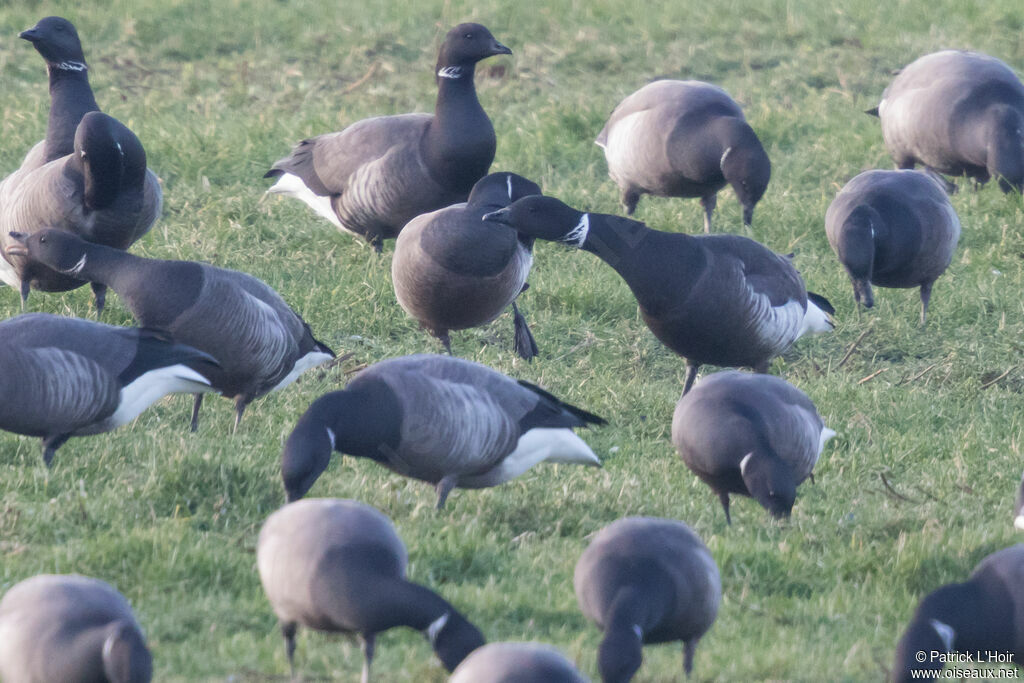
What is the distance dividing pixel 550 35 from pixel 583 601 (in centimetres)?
1054

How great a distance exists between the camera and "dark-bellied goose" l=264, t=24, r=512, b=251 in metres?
8.59

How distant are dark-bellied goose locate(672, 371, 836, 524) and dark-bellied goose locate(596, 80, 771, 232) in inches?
137

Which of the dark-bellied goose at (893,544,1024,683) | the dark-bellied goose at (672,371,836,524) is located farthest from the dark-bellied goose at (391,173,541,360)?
the dark-bellied goose at (893,544,1024,683)

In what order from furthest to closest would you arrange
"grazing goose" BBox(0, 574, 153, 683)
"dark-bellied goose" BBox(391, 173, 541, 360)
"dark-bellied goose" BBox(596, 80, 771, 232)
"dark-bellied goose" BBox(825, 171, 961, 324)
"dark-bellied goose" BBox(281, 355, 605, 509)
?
"dark-bellied goose" BBox(596, 80, 771, 232)
"dark-bellied goose" BBox(825, 171, 961, 324)
"dark-bellied goose" BBox(391, 173, 541, 360)
"dark-bellied goose" BBox(281, 355, 605, 509)
"grazing goose" BBox(0, 574, 153, 683)

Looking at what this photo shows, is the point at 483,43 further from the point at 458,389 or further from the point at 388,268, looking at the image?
the point at 458,389

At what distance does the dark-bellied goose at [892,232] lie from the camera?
25.8 ft

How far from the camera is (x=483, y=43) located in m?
8.84

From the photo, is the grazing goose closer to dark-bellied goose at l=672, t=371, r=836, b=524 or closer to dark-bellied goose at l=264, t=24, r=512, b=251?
dark-bellied goose at l=672, t=371, r=836, b=524

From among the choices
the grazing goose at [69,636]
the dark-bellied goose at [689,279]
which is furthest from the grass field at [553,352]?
the grazing goose at [69,636]

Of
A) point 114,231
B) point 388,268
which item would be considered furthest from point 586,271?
point 114,231

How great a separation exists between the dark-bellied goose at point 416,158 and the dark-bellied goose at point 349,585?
15.7ft

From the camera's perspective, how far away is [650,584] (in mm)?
3949

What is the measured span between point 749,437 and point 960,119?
19.3ft

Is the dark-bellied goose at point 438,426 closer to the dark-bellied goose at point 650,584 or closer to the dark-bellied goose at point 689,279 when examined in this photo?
the dark-bellied goose at point 689,279
